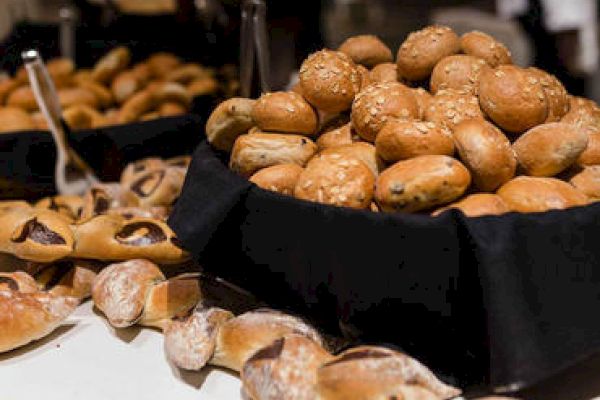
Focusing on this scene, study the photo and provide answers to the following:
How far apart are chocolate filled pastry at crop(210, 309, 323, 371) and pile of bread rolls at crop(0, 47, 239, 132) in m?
0.59

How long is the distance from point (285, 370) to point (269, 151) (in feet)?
0.85

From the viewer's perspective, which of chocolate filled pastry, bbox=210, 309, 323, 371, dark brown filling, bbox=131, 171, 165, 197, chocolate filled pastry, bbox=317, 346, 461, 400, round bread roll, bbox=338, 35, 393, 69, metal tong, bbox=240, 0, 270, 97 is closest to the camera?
chocolate filled pastry, bbox=317, 346, 461, 400

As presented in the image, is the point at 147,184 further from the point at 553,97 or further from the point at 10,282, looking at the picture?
the point at 553,97

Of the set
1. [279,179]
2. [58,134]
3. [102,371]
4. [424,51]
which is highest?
[424,51]

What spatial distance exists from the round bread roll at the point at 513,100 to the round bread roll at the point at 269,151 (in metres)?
0.20

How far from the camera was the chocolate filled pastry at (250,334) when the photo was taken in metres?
0.70

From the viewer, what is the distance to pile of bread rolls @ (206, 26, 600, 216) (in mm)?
673

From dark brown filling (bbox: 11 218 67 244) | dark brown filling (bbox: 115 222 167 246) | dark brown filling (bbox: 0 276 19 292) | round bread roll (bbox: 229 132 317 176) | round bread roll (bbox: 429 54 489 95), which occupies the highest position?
round bread roll (bbox: 429 54 489 95)

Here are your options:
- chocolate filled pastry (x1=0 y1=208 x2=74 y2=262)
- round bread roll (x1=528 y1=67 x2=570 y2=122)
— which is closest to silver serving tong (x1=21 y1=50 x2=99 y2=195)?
chocolate filled pastry (x1=0 y1=208 x2=74 y2=262)

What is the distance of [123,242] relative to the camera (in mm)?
860

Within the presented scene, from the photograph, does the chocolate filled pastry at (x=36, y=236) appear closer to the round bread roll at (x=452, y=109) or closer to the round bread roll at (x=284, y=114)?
the round bread roll at (x=284, y=114)

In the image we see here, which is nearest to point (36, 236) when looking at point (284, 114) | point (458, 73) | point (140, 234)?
point (140, 234)

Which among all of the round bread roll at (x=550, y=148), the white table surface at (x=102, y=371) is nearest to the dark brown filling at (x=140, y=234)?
the white table surface at (x=102, y=371)

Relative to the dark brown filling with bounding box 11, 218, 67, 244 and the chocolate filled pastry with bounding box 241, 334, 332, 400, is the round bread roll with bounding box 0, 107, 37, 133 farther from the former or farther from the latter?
the chocolate filled pastry with bounding box 241, 334, 332, 400
